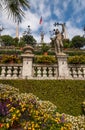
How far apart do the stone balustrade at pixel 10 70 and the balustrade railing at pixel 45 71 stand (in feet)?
3.09

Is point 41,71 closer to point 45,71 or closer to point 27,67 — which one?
point 45,71

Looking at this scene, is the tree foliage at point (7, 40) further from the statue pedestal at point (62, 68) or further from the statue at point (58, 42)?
the statue pedestal at point (62, 68)

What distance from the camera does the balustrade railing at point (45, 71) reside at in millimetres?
12086

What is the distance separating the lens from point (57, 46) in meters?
14.4

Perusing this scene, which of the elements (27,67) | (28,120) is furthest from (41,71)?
(28,120)

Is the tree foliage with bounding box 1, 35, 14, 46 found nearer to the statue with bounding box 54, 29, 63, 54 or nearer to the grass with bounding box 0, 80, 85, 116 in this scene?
the statue with bounding box 54, 29, 63, 54

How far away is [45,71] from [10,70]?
2055 millimetres

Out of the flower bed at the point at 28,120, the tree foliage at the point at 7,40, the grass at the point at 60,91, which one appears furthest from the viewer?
the tree foliage at the point at 7,40

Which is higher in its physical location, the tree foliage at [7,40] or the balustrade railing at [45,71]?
the tree foliage at [7,40]

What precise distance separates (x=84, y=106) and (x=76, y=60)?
10.2m

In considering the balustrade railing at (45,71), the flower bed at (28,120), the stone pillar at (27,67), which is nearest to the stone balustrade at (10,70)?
the stone pillar at (27,67)

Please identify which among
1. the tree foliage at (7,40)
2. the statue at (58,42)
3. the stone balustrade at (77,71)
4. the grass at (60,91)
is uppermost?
the tree foliage at (7,40)

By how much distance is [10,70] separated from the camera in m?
12.2

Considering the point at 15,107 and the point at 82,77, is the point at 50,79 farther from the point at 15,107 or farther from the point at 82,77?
the point at 15,107
